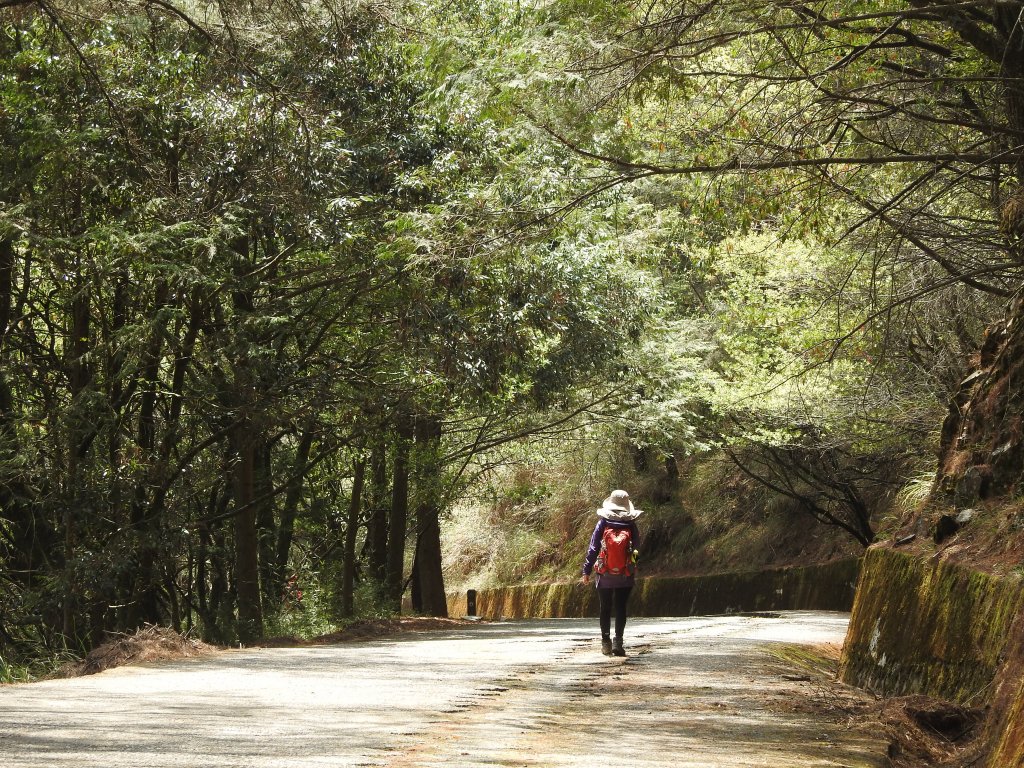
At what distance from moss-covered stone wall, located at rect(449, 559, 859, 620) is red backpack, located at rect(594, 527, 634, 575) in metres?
13.9

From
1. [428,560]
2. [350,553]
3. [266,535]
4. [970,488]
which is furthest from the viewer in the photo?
[428,560]

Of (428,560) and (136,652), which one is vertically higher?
(428,560)

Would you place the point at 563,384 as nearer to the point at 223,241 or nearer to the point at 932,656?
the point at 223,241

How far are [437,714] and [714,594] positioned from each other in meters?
22.2

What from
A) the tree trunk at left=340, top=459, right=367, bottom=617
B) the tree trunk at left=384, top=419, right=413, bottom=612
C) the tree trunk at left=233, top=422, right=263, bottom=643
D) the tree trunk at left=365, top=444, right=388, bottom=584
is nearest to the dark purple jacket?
the tree trunk at left=233, top=422, right=263, bottom=643

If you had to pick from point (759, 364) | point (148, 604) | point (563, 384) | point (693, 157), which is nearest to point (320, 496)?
point (148, 604)

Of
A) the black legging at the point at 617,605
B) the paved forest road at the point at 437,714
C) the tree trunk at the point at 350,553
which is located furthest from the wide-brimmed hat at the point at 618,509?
the tree trunk at the point at 350,553

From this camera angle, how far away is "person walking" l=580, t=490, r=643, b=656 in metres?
11.7

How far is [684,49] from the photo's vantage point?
397 inches

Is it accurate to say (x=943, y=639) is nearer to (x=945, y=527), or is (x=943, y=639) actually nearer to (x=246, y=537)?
(x=945, y=527)

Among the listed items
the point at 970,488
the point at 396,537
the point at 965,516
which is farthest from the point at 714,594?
the point at 965,516

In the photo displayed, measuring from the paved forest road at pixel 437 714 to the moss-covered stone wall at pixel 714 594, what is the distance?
13382mm

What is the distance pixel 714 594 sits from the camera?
1123 inches

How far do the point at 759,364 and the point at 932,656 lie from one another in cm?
1334
